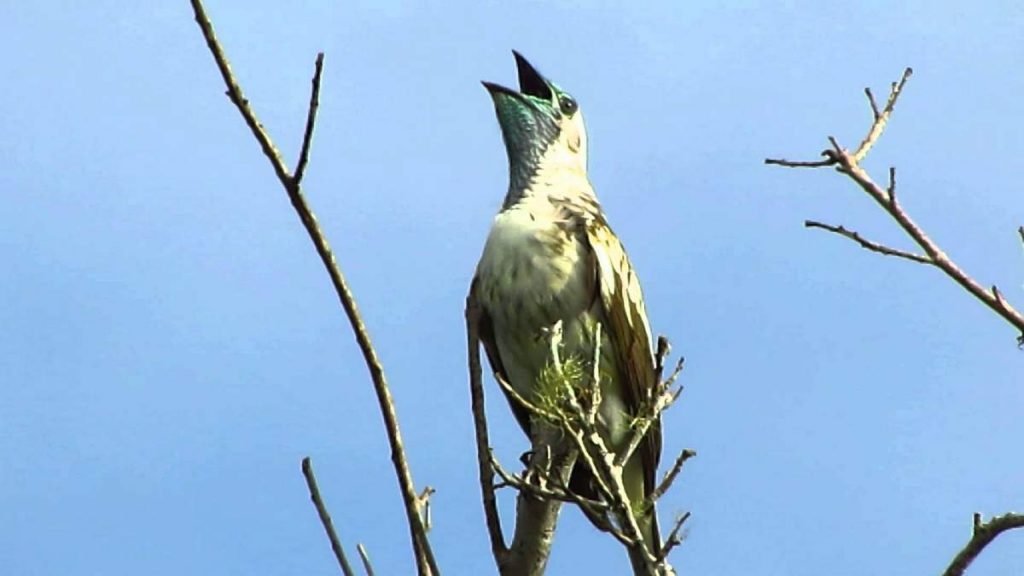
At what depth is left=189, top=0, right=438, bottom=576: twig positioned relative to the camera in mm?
2559

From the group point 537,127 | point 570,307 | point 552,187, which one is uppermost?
point 537,127

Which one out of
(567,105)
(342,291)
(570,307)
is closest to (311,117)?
(342,291)

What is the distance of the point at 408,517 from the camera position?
2.64m

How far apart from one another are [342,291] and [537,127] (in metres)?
4.36

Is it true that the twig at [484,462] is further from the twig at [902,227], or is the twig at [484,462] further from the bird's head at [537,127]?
the bird's head at [537,127]

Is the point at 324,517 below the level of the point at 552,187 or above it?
→ below

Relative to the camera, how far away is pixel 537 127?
22.4ft

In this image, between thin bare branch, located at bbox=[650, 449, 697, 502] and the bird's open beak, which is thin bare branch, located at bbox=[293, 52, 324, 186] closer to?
thin bare branch, located at bbox=[650, 449, 697, 502]

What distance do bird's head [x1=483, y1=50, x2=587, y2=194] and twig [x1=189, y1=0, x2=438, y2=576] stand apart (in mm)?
3896

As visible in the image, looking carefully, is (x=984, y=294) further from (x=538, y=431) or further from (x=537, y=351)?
(x=537, y=351)

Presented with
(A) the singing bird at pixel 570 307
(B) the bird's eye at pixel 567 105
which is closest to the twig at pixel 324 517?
(A) the singing bird at pixel 570 307

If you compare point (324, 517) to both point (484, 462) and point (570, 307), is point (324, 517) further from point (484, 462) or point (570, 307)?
point (570, 307)

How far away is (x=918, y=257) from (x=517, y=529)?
1.36 metres

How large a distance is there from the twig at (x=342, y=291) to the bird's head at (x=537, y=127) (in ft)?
12.8
